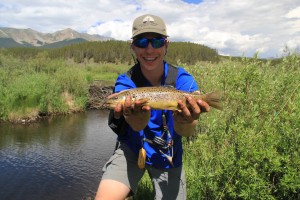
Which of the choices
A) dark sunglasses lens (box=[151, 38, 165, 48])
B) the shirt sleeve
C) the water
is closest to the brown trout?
the shirt sleeve

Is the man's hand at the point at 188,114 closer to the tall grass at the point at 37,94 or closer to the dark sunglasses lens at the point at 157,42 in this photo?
the dark sunglasses lens at the point at 157,42

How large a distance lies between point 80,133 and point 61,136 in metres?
1.69

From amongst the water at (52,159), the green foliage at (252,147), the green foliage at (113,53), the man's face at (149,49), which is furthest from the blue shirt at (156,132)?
the green foliage at (113,53)

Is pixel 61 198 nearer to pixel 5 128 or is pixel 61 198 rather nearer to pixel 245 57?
pixel 245 57

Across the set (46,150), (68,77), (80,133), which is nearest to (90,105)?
(68,77)

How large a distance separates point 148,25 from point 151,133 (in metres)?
1.55

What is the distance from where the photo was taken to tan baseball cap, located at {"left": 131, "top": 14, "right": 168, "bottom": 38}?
14.7ft

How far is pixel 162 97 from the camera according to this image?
4195 mm

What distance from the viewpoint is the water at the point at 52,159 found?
14.7 m

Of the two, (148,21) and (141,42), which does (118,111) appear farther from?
(148,21)

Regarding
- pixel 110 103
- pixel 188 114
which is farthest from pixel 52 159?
pixel 188 114

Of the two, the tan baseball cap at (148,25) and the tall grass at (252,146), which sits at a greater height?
the tan baseball cap at (148,25)

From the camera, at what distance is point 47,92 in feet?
101

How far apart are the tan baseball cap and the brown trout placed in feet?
2.81
